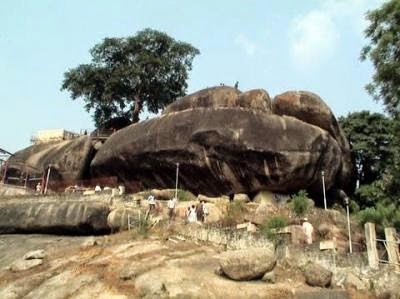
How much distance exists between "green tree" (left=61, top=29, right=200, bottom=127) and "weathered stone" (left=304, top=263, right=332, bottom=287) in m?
30.2

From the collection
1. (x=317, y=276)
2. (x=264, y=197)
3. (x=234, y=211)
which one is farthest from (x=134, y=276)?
(x=264, y=197)

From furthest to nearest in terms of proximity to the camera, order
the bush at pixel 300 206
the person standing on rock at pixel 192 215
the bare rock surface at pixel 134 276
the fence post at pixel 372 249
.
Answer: the bush at pixel 300 206 < the person standing on rock at pixel 192 215 < the fence post at pixel 372 249 < the bare rock surface at pixel 134 276

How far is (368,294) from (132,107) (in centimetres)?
3323

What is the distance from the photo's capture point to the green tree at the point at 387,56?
2211 cm

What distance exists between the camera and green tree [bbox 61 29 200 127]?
43938mm

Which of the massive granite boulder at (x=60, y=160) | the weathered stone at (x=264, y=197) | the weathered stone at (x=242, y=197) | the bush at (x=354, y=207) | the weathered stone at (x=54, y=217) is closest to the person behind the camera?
the weathered stone at (x=54, y=217)

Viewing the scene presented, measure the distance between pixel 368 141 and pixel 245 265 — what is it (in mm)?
21129

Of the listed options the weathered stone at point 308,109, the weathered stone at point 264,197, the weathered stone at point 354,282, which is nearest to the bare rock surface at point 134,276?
the weathered stone at point 354,282

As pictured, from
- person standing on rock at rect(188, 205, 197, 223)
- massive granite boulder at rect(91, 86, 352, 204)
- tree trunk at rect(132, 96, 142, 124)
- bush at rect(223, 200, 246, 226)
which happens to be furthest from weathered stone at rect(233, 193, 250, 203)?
tree trunk at rect(132, 96, 142, 124)

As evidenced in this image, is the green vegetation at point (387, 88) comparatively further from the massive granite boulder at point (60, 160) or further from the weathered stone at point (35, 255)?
the massive granite boulder at point (60, 160)

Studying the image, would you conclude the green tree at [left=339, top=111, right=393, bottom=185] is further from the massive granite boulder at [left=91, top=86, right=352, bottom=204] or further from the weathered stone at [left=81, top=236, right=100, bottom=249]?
the weathered stone at [left=81, top=236, right=100, bottom=249]

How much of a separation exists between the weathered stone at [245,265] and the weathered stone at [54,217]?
10740 mm

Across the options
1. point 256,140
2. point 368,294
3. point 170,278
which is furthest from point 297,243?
point 256,140

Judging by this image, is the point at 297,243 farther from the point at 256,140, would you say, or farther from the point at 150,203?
the point at 256,140
